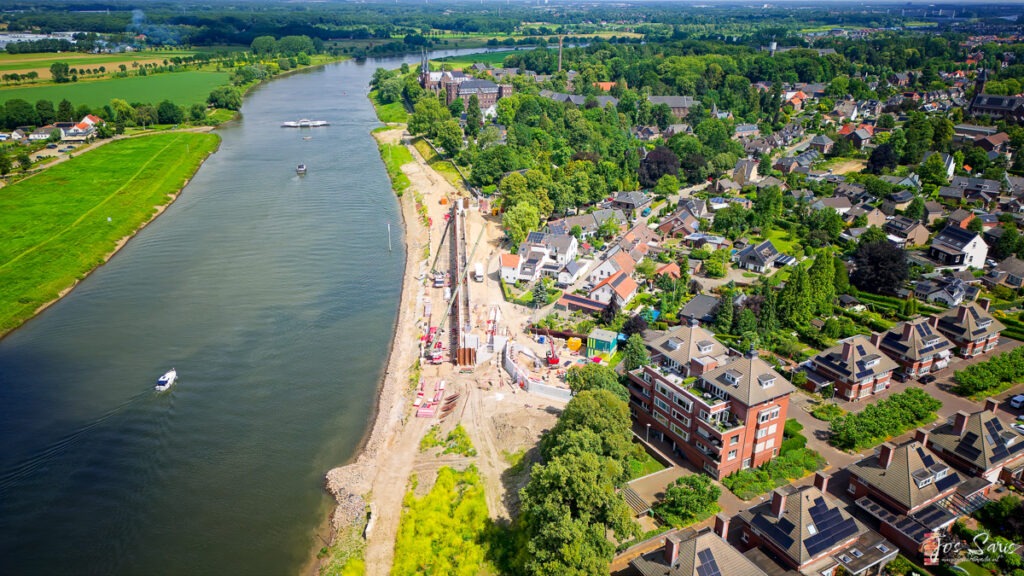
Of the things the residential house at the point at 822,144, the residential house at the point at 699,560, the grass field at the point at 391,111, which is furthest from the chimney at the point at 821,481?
the grass field at the point at 391,111

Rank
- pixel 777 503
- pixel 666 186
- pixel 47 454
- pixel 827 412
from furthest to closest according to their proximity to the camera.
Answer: pixel 666 186 < pixel 827 412 < pixel 47 454 < pixel 777 503

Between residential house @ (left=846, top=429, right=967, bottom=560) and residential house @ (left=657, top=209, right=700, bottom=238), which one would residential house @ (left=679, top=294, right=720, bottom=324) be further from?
residential house @ (left=846, top=429, right=967, bottom=560)

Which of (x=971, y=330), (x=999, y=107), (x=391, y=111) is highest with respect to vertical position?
(x=999, y=107)

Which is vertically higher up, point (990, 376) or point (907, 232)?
point (907, 232)

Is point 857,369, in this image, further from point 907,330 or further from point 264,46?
point 264,46

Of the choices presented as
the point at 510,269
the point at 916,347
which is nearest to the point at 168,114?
the point at 510,269

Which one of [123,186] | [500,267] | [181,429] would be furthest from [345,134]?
[181,429]

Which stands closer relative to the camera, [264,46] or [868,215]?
[868,215]
